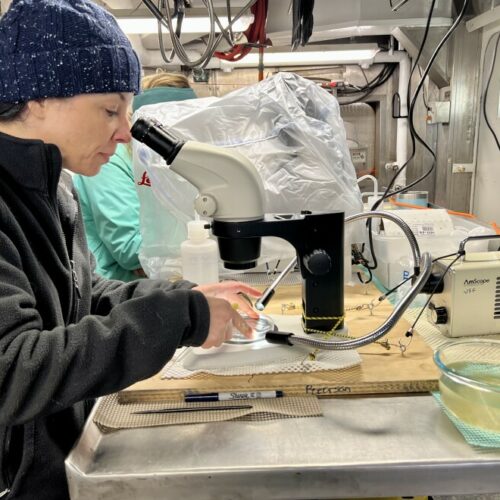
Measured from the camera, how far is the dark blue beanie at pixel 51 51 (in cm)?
67

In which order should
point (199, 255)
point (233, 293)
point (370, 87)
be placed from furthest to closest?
point (370, 87)
point (199, 255)
point (233, 293)

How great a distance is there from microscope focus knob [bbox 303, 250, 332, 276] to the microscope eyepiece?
326mm

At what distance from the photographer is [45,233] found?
0.77m

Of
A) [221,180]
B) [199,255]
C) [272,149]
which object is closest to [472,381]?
[221,180]

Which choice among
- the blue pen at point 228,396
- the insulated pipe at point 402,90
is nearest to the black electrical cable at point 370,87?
the insulated pipe at point 402,90

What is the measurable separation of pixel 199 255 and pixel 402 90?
110 inches

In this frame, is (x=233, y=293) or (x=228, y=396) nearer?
(x=228, y=396)

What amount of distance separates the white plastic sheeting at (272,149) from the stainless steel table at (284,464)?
2.55ft

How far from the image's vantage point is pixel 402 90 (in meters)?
3.37

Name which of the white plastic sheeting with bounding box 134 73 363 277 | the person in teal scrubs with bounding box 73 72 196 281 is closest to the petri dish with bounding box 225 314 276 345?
the white plastic sheeting with bounding box 134 73 363 277

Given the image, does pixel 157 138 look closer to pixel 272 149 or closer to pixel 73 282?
pixel 73 282

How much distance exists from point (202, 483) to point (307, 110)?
114 centimetres

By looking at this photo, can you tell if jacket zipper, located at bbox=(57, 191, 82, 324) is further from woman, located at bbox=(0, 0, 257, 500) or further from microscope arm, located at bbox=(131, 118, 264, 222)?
microscope arm, located at bbox=(131, 118, 264, 222)

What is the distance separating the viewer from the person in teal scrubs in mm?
1634
